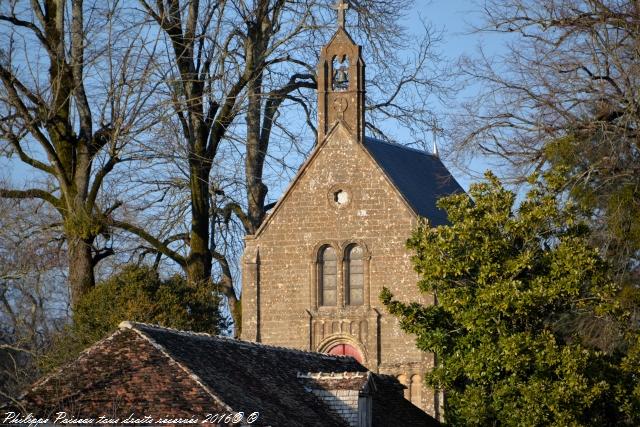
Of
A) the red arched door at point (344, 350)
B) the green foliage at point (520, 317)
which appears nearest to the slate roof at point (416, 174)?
the red arched door at point (344, 350)

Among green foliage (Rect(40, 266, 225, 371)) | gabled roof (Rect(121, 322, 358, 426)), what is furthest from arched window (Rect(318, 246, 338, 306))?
gabled roof (Rect(121, 322, 358, 426))

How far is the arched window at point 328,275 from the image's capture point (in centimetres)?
4828

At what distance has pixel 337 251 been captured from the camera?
48.3 metres

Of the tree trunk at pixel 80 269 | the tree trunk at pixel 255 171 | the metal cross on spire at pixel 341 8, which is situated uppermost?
the metal cross on spire at pixel 341 8

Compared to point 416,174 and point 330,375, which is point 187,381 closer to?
point 330,375

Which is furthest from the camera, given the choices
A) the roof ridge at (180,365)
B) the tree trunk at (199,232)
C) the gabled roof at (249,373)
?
the tree trunk at (199,232)

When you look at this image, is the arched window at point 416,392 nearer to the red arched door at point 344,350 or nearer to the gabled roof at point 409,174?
the red arched door at point 344,350

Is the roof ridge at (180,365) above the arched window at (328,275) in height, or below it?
below

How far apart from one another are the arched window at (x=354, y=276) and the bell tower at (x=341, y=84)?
12.1ft

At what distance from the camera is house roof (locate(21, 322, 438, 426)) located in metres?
28.8

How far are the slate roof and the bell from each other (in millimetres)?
2050

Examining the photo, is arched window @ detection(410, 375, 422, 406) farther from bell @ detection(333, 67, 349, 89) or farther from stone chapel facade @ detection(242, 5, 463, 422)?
bell @ detection(333, 67, 349, 89)

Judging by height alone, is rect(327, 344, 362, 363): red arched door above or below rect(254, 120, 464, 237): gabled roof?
below

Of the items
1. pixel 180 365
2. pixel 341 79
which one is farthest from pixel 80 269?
pixel 341 79
